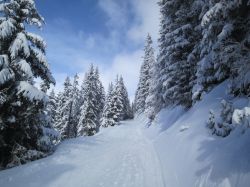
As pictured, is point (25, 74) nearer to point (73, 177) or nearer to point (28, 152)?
point (28, 152)

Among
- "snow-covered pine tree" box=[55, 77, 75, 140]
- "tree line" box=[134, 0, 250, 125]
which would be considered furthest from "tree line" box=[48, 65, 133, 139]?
"tree line" box=[134, 0, 250, 125]

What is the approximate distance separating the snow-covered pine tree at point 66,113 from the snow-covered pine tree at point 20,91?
33.6 m

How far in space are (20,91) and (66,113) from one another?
131 ft

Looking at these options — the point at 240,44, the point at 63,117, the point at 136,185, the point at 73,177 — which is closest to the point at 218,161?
the point at 136,185

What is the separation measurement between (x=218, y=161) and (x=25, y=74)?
9.77 meters

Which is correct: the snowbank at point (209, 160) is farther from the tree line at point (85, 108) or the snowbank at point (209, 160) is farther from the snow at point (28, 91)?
the tree line at point (85, 108)

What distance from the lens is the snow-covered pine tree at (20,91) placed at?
12.1 m

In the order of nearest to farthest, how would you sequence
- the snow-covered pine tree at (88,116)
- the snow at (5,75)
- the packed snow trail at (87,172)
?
the packed snow trail at (87,172), the snow at (5,75), the snow-covered pine tree at (88,116)

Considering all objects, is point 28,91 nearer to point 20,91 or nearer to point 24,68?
point 20,91

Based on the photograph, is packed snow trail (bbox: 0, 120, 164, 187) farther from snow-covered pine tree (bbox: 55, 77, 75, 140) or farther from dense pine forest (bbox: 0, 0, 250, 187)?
snow-covered pine tree (bbox: 55, 77, 75, 140)

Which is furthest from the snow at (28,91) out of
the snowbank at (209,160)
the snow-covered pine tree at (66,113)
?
the snow-covered pine tree at (66,113)

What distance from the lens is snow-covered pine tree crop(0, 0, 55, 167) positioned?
12109mm

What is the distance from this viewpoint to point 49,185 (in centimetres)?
869

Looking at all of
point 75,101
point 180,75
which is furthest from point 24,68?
point 75,101
